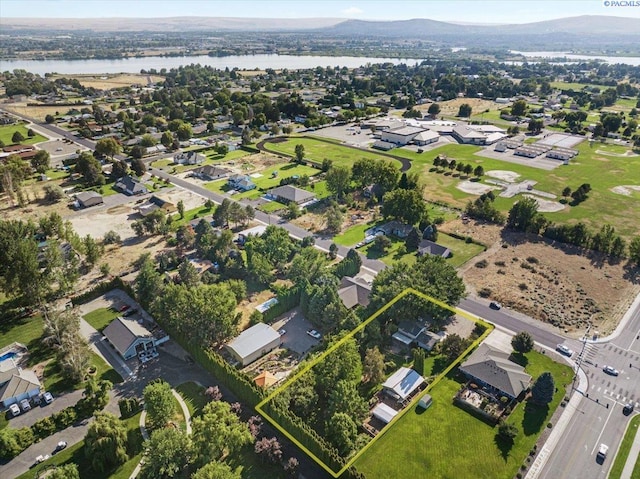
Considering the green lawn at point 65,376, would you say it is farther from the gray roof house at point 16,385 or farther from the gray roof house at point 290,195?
the gray roof house at point 290,195

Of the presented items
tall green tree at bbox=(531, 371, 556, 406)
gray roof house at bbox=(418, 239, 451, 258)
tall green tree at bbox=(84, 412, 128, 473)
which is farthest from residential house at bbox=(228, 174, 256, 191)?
tall green tree at bbox=(531, 371, 556, 406)

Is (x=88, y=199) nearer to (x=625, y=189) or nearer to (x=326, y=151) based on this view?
(x=326, y=151)

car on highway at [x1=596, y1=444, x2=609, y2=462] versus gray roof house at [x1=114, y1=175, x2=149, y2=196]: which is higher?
gray roof house at [x1=114, y1=175, x2=149, y2=196]

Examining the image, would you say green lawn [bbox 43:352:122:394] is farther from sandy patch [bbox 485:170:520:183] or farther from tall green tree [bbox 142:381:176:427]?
sandy patch [bbox 485:170:520:183]

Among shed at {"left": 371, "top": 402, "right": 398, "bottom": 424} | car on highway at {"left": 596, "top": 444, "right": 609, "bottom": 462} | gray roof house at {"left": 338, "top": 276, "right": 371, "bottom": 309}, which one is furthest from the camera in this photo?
gray roof house at {"left": 338, "top": 276, "right": 371, "bottom": 309}

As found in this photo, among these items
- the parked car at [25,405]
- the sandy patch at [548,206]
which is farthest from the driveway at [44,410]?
the sandy patch at [548,206]

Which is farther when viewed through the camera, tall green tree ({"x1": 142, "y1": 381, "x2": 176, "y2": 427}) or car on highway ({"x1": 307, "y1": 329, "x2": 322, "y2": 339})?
car on highway ({"x1": 307, "y1": 329, "x2": 322, "y2": 339})

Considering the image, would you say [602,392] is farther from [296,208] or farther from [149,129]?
[149,129]
